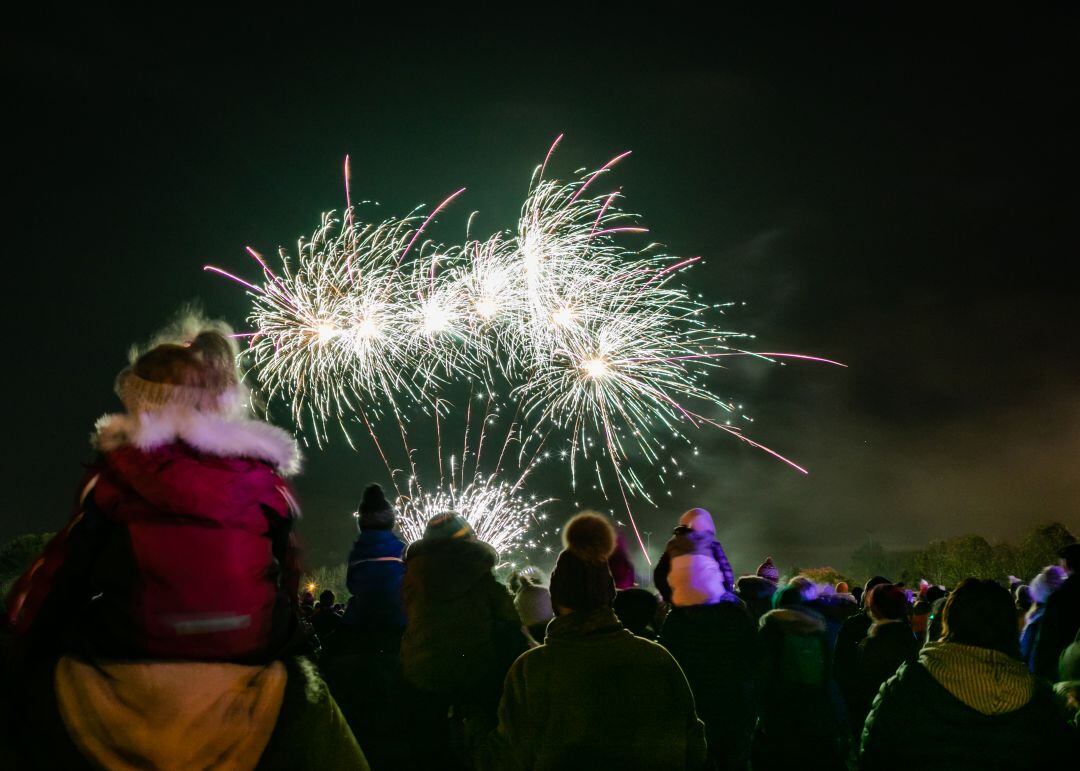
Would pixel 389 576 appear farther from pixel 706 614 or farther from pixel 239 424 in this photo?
pixel 239 424

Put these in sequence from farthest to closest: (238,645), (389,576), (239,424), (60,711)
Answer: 1. (389,576)
2. (239,424)
3. (238,645)
4. (60,711)

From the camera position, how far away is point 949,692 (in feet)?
12.0

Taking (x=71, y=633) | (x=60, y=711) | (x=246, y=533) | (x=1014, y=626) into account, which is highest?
(x=1014, y=626)

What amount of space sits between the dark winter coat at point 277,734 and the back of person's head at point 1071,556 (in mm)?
6073

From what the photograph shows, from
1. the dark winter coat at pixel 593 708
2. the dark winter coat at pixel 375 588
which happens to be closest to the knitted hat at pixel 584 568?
the dark winter coat at pixel 593 708

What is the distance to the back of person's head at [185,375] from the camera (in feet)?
9.48

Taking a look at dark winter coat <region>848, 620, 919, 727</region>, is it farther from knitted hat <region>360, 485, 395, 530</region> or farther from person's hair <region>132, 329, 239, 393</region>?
person's hair <region>132, 329, 239, 393</region>

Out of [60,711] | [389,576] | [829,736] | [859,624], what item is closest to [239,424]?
[60,711]

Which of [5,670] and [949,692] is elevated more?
[949,692]

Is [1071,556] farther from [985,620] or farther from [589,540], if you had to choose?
[589,540]

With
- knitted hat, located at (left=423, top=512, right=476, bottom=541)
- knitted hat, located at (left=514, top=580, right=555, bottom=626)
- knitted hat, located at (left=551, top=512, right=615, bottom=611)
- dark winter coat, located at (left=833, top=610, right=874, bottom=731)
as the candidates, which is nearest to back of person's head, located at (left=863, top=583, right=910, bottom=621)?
dark winter coat, located at (left=833, top=610, right=874, bottom=731)

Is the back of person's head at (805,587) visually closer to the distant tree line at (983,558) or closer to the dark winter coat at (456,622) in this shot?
the dark winter coat at (456,622)

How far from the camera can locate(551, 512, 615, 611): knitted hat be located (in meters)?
3.53

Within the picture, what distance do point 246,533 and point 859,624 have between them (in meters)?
6.53
